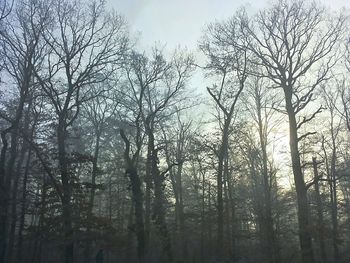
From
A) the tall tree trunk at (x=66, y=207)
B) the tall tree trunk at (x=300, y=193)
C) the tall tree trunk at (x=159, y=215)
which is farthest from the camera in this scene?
the tall tree trunk at (x=159, y=215)

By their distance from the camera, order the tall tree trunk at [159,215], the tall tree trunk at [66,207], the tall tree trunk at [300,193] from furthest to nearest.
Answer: the tall tree trunk at [159,215] < the tall tree trunk at [66,207] < the tall tree trunk at [300,193]

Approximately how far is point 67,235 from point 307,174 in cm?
2972

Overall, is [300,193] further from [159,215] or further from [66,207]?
[66,207]

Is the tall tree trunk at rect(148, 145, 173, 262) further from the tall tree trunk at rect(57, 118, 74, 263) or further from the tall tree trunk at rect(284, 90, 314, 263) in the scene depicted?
the tall tree trunk at rect(284, 90, 314, 263)

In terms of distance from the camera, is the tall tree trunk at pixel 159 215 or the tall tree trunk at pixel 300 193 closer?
the tall tree trunk at pixel 300 193

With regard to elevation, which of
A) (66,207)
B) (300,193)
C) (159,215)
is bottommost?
(66,207)

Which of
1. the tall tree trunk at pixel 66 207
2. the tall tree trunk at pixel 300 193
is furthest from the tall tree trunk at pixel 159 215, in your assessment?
the tall tree trunk at pixel 300 193

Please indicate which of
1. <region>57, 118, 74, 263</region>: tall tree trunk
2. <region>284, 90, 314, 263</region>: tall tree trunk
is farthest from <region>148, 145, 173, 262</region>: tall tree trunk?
<region>284, 90, 314, 263</region>: tall tree trunk

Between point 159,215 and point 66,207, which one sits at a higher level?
point 159,215

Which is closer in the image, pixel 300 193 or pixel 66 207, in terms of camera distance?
pixel 66 207

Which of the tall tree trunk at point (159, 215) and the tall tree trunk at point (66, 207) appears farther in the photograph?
the tall tree trunk at point (159, 215)

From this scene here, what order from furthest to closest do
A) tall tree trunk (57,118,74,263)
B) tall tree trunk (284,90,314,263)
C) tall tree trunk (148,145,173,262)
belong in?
1. tall tree trunk (148,145,173,262)
2. tall tree trunk (57,118,74,263)
3. tall tree trunk (284,90,314,263)

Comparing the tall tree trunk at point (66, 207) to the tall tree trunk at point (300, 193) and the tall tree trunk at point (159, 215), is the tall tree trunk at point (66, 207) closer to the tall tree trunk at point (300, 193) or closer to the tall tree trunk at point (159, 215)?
the tall tree trunk at point (159, 215)

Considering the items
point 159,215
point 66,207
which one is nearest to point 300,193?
point 159,215
